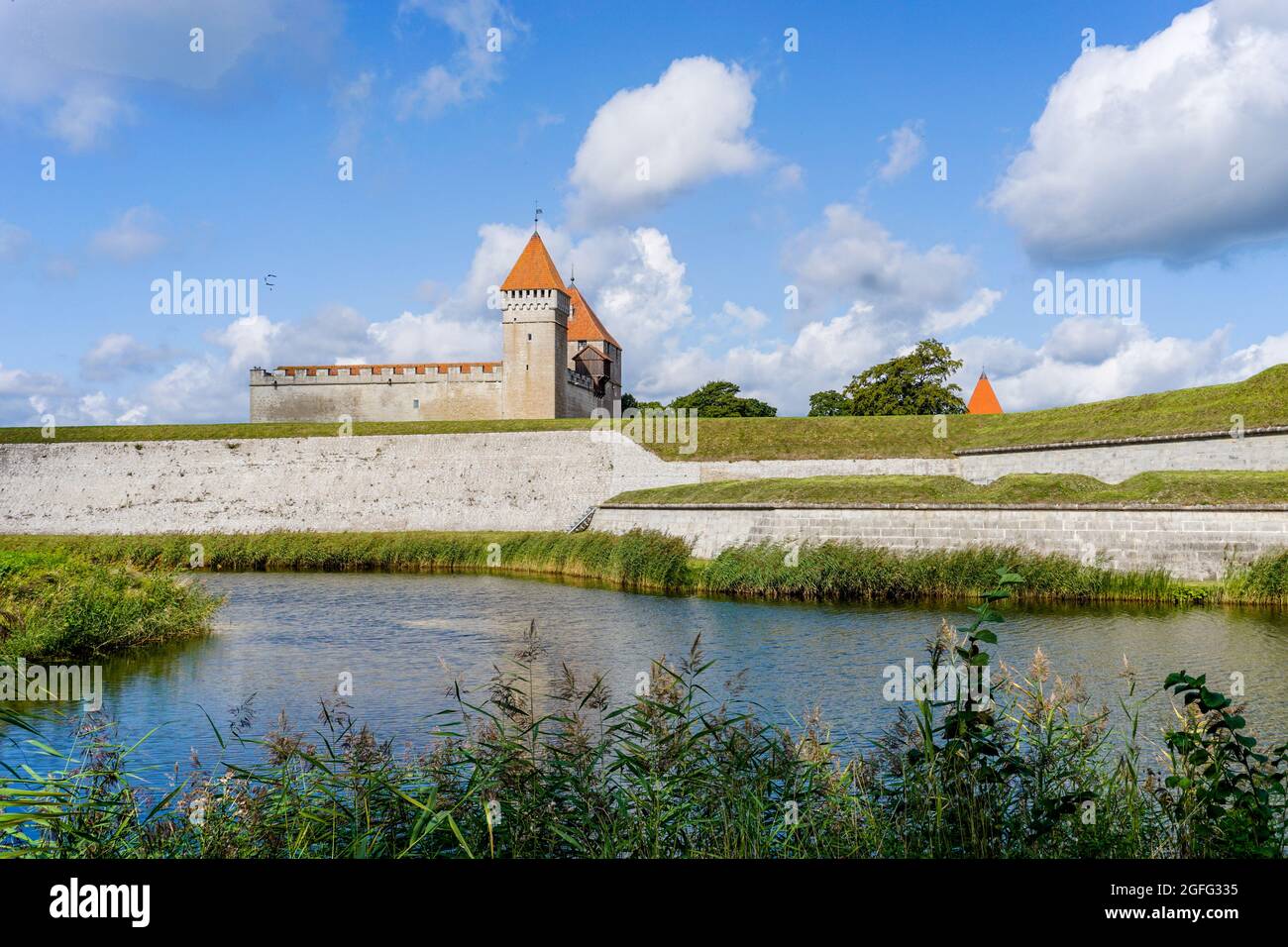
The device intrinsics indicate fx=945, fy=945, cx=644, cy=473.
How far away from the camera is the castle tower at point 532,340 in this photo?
50.5 meters

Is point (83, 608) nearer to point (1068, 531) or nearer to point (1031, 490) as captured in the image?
point (1068, 531)

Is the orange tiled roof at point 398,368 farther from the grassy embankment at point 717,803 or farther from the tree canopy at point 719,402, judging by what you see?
the grassy embankment at point 717,803

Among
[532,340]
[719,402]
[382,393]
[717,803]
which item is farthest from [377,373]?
[717,803]

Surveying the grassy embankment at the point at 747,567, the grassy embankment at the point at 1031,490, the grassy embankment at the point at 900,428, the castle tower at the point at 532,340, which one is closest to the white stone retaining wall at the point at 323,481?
the grassy embankment at the point at 900,428

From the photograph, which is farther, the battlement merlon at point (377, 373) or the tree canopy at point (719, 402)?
the tree canopy at point (719, 402)

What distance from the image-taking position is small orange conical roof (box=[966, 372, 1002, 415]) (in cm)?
4694

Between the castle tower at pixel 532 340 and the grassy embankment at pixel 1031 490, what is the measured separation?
76.0 ft

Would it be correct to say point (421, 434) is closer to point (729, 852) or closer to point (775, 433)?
point (775, 433)

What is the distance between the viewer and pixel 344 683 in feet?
36.7

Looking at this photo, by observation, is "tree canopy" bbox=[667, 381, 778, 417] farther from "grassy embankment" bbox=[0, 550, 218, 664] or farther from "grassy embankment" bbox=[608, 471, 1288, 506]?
"grassy embankment" bbox=[0, 550, 218, 664]

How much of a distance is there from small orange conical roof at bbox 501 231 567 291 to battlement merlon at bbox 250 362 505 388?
452cm

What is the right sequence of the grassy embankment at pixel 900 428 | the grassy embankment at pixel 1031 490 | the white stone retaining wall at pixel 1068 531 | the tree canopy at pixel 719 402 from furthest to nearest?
the tree canopy at pixel 719 402 → the grassy embankment at pixel 900 428 → the grassy embankment at pixel 1031 490 → the white stone retaining wall at pixel 1068 531
